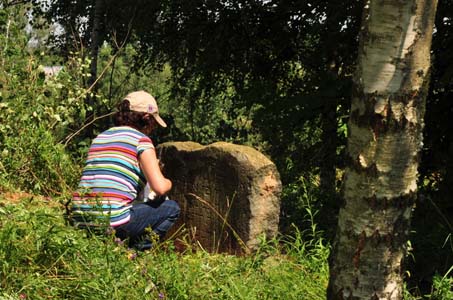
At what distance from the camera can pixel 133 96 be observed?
15.4 ft

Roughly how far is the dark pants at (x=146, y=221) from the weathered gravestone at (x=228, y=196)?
38 cm

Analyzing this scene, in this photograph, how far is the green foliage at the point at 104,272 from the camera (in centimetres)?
347

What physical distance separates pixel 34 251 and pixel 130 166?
900mm

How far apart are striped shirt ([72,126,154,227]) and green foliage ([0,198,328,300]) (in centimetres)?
26

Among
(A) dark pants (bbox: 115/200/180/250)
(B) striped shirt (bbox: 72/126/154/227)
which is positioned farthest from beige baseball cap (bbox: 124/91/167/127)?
(A) dark pants (bbox: 115/200/180/250)

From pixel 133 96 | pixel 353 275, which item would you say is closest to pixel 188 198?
pixel 133 96

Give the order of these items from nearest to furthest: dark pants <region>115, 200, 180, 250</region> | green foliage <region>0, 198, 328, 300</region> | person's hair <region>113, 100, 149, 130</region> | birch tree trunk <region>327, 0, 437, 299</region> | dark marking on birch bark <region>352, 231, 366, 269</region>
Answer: birch tree trunk <region>327, 0, 437, 299</region> < dark marking on birch bark <region>352, 231, 366, 269</region> < green foliage <region>0, 198, 328, 300</region> < dark pants <region>115, 200, 180, 250</region> < person's hair <region>113, 100, 149, 130</region>

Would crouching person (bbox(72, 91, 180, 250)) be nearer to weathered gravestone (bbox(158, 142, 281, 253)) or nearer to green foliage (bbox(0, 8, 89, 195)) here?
weathered gravestone (bbox(158, 142, 281, 253))

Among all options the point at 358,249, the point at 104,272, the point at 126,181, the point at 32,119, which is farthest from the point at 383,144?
the point at 32,119

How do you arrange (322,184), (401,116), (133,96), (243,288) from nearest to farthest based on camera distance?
(401,116) < (243,288) < (133,96) < (322,184)

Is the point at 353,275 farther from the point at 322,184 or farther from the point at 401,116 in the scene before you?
the point at 322,184

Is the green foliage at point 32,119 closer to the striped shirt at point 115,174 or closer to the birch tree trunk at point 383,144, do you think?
the striped shirt at point 115,174

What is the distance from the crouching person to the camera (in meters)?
4.27

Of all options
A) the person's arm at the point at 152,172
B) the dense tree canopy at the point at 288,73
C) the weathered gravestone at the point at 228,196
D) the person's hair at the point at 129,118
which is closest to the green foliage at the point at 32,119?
the dense tree canopy at the point at 288,73
